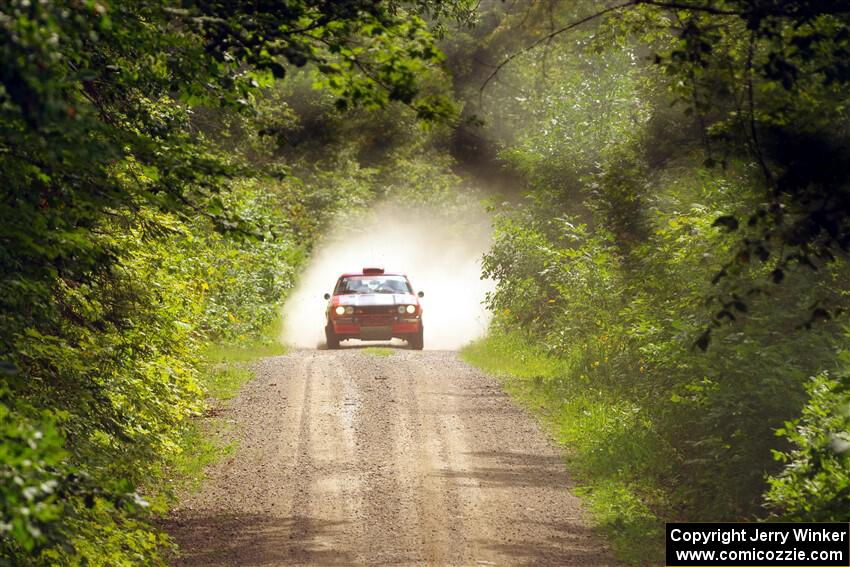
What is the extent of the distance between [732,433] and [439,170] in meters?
38.4

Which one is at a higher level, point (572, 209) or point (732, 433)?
point (572, 209)

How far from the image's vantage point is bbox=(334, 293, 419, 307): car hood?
82.2 ft

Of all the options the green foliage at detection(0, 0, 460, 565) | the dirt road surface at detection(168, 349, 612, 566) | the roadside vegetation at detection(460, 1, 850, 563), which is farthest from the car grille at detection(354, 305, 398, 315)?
the green foliage at detection(0, 0, 460, 565)

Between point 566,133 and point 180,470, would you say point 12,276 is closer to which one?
point 180,470

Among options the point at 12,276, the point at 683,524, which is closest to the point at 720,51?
the point at 683,524

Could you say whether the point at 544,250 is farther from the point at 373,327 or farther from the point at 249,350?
the point at 249,350

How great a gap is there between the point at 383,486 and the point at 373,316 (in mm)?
13456

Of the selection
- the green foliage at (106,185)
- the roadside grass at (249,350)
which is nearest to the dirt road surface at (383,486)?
the green foliage at (106,185)

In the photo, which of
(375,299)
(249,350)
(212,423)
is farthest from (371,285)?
(212,423)

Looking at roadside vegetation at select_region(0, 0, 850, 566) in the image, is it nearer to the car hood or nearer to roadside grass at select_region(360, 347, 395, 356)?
roadside grass at select_region(360, 347, 395, 356)

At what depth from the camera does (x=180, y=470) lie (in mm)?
12562

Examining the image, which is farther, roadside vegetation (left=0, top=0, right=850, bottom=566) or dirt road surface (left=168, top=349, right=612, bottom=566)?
dirt road surface (left=168, top=349, right=612, bottom=566)

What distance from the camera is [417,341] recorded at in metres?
25.8

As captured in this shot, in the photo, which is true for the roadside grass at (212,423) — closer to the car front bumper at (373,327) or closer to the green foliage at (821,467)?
the car front bumper at (373,327)
